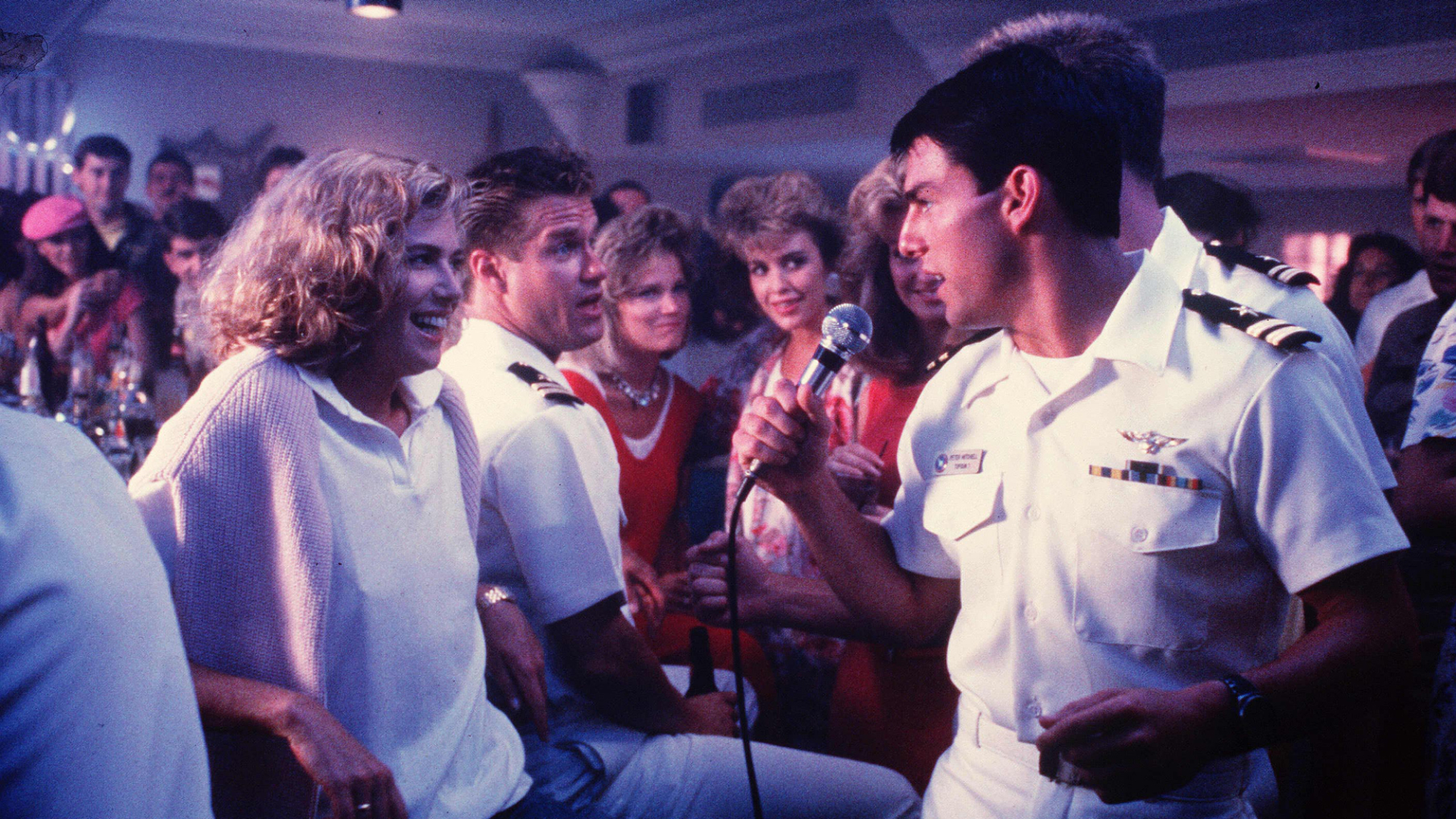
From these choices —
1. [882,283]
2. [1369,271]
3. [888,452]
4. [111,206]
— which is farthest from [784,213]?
[111,206]

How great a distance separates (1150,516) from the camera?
109cm

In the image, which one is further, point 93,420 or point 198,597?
point 93,420

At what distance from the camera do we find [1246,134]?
364cm

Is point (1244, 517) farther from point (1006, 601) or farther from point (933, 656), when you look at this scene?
point (933, 656)

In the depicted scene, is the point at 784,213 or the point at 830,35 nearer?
the point at 784,213

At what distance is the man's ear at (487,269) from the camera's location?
2004 millimetres

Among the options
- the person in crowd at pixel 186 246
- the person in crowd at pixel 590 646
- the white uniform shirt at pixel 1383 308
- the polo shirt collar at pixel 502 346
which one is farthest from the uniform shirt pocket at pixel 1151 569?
the person in crowd at pixel 186 246

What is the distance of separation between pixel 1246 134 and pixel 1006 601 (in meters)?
3.12

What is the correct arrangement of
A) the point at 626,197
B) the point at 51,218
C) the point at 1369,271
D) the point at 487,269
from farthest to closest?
the point at 51,218, the point at 626,197, the point at 1369,271, the point at 487,269

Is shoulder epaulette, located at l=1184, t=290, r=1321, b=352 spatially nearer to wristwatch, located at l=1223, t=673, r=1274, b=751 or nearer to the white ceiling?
wristwatch, located at l=1223, t=673, r=1274, b=751

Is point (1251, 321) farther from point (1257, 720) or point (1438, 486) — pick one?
point (1438, 486)

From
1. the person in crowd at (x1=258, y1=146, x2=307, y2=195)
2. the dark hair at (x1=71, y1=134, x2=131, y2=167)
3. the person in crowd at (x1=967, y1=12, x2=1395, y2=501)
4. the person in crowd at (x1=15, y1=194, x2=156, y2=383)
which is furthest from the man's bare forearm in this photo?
the dark hair at (x1=71, y1=134, x2=131, y2=167)

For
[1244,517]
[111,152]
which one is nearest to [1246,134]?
[1244,517]

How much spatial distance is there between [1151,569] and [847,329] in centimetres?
46
